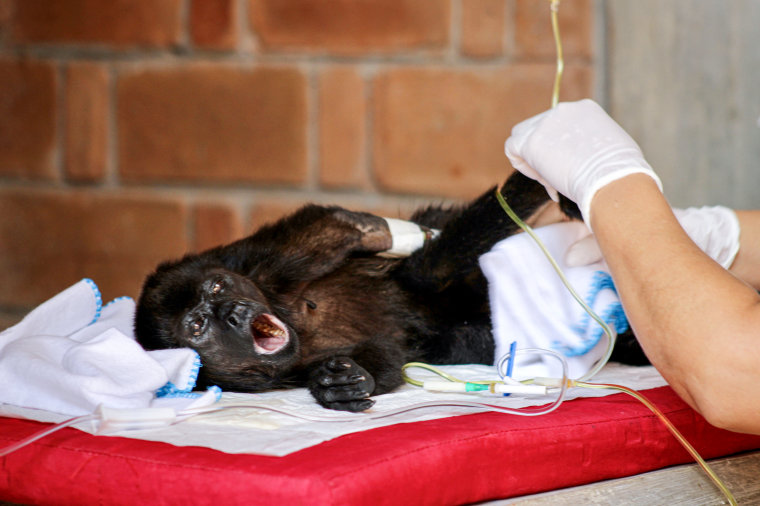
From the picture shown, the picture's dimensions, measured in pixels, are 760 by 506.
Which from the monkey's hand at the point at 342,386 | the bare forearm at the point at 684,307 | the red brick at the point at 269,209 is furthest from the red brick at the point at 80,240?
the bare forearm at the point at 684,307

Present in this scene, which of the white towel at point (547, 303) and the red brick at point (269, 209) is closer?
the white towel at point (547, 303)

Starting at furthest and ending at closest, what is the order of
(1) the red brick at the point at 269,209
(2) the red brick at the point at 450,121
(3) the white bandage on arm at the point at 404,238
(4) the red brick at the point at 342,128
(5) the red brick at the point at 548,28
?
(1) the red brick at the point at 269,209 < (4) the red brick at the point at 342,128 < (2) the red brick at the point at 450,121 < (5) the red brick at the point at 548,28 < (3) the white bandage on arm at the point at 404,238

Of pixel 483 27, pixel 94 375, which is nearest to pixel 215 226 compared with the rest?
pixel 483 27

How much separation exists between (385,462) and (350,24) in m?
2.55

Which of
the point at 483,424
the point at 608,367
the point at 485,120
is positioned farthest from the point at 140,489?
the point at 485,120

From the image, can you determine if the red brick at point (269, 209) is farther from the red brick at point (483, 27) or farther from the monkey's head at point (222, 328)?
the monkey's head at point (222, 328)

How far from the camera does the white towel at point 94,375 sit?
56.9 inches

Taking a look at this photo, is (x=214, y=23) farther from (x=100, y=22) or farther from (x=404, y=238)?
(x=404, y=238)

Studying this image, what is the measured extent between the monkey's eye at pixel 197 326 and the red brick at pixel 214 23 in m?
2.10

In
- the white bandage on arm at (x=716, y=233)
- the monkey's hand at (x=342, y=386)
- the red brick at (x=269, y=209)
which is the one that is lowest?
the red brick at (x=269, y=209)

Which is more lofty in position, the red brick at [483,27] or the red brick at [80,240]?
the red brick at [483,27]

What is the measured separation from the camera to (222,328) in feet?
5.72

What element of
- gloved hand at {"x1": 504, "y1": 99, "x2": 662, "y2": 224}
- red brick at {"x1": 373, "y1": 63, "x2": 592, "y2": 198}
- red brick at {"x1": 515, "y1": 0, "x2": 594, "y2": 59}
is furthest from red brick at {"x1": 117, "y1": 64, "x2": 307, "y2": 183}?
gloved hand at {"x1": 504, "y1": 99, "x2": 662, "y2": 224}

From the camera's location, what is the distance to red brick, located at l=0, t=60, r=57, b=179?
396 cm
